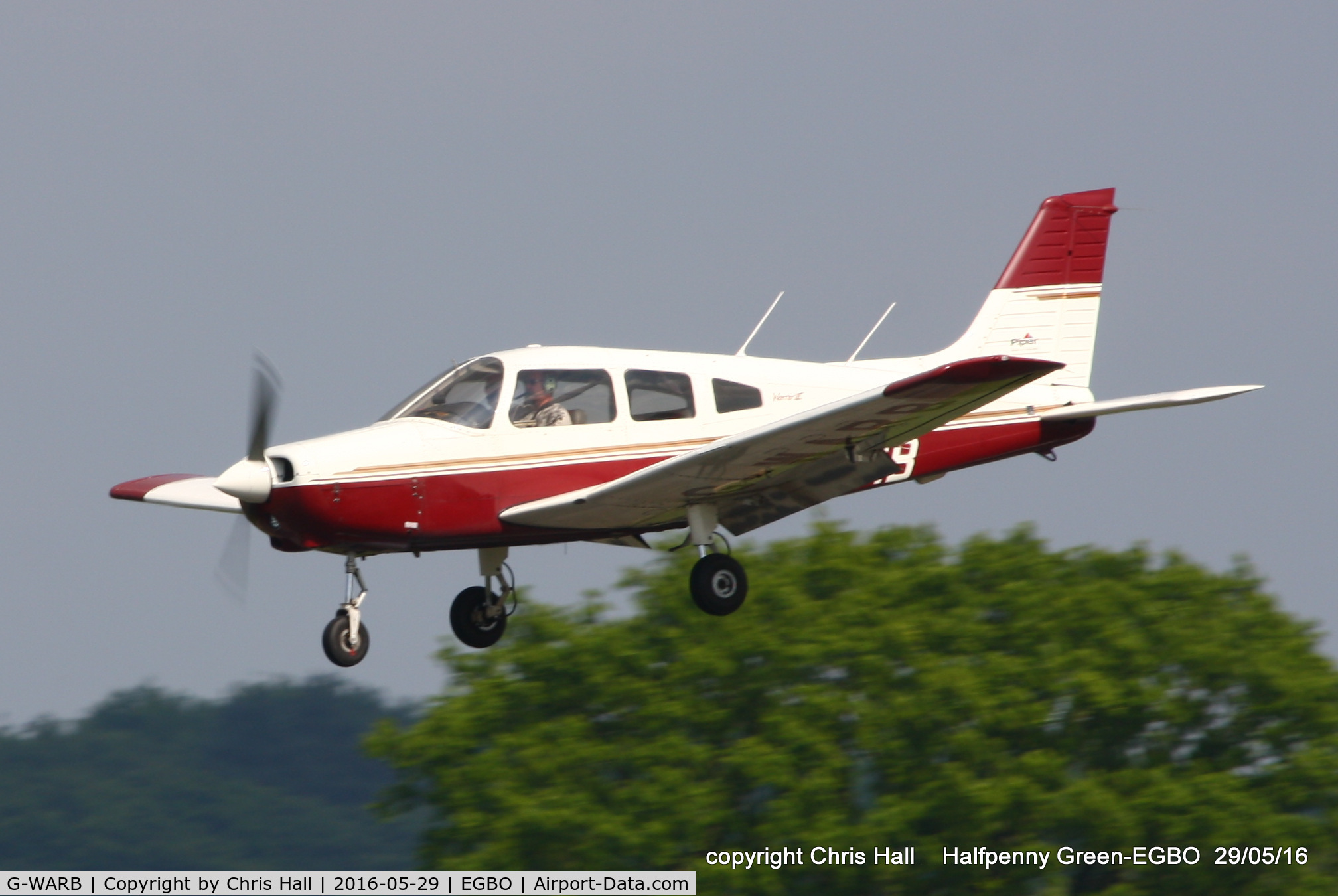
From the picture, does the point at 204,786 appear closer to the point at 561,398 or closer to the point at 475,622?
the point at 475,622

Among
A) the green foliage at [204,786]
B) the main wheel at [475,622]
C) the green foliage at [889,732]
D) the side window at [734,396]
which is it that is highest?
the side window at [734,396]

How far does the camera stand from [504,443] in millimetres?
12172

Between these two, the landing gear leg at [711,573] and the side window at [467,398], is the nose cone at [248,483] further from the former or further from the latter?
the landing gear leg at [711,573]

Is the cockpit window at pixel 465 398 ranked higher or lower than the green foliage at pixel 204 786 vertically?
higher

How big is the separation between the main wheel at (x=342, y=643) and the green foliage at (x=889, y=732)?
518 inches

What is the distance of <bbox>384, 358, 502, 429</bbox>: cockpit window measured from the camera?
1217 cm

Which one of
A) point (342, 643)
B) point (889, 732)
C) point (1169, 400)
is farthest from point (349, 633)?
point (889, 732)

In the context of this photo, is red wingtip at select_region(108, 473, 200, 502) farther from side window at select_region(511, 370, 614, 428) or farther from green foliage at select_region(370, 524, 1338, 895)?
green foliage at select_region(370, 524, 1338, 895)

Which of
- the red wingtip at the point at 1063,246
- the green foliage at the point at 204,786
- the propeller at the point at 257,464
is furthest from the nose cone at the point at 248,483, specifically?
the green foliage at the point at 204,786

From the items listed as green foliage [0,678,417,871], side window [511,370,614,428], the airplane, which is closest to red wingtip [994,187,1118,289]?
the airplane

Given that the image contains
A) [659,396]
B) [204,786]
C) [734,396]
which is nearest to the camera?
[659,396]

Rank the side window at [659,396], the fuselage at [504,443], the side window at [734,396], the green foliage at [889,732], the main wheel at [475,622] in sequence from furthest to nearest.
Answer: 1. the green foliage at [889,732]
2. the main wheel at [475,622]
3. the side window at [734,396]
4. the side window at [659,396]
5. the fuselage at [504,443]

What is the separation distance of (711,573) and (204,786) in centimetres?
6553

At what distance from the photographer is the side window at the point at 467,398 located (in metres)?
12.2
